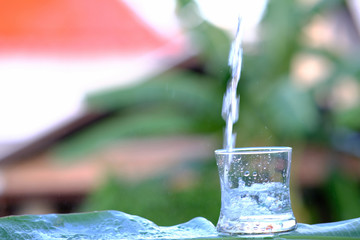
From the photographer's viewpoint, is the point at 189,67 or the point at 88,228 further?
the point at 189,67

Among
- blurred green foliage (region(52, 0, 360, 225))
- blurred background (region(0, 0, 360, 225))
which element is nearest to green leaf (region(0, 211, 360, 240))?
blurred background (region(0, 0, 360, 225))

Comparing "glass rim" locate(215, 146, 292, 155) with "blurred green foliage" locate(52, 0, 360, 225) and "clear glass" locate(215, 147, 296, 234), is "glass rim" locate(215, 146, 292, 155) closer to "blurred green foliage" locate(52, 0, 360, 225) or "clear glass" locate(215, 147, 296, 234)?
"clear glass" locate(215, 147, 296, 234)

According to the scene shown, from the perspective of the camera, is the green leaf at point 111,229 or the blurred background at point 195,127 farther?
the blurred background at point 195,127

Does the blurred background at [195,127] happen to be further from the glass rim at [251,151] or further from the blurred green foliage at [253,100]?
the glass rim at [251,151]

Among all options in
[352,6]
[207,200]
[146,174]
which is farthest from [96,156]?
[352,6]

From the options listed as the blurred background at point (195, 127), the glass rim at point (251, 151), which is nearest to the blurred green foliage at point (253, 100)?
the blurred background at point (195, 127)

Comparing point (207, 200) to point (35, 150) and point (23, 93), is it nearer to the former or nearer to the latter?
point (35, 150)

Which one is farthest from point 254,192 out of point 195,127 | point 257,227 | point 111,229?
point 195,127
